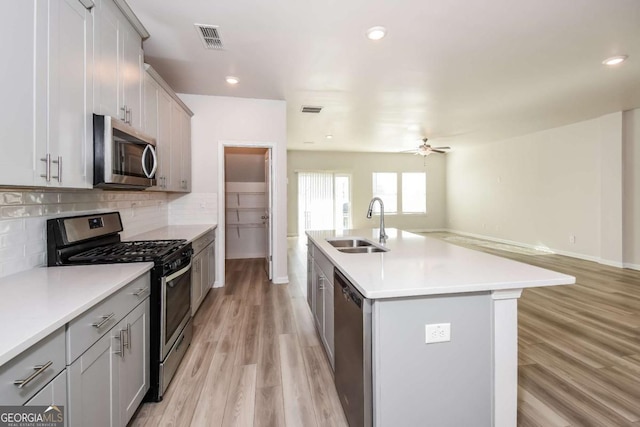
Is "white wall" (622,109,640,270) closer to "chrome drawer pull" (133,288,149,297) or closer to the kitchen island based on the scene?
the kitchen island

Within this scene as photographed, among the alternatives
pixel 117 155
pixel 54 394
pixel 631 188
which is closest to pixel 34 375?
pixel 54 394

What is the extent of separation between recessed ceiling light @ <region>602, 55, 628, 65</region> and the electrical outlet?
3.71 m

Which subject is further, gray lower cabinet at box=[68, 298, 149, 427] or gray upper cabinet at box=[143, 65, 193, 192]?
gray upper cabinet at box=[143, 65, 193, 192]

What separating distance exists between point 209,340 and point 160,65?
288cm

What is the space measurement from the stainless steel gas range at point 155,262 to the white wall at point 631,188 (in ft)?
22.7

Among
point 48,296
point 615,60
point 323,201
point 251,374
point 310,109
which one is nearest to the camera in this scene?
point 48,296

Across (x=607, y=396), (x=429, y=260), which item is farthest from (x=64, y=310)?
(x=607, y=396)

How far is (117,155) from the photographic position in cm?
188

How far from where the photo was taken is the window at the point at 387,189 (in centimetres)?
998

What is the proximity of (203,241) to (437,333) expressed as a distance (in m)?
2.79

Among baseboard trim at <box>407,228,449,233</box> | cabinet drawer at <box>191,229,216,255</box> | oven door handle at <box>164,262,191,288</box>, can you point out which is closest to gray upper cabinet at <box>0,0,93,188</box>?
oven door handle at <box>164,262,191,288</box>

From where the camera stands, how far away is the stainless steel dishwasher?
52.9 inches

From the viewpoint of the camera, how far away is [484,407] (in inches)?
55.8

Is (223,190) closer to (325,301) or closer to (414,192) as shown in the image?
(325,301)
